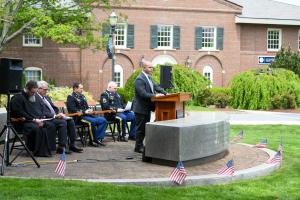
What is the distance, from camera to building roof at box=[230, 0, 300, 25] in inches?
1700

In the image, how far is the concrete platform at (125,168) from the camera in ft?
31.5

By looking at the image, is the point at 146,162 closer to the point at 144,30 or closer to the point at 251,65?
the point at 144,30

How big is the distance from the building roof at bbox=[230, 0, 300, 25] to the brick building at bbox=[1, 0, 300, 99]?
0.09 ft

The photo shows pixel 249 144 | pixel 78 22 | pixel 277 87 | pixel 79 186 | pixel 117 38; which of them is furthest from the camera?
pixel 117 38

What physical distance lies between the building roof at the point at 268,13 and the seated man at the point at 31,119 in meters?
32.4

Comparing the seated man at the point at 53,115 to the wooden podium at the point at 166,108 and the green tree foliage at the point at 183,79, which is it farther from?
the green tree foliage at the point at 183,79

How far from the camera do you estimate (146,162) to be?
11312mm

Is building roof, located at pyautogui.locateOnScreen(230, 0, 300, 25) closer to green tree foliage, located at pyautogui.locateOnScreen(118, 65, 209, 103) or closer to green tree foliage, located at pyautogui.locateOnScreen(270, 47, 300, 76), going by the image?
green tree foliage, located at pyautogui.locateOnScreen(270, 47, 300, 76)

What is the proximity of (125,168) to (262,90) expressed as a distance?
2488 cm

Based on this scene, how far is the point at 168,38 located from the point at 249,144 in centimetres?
2689

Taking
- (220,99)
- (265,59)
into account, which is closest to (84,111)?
(220,99)

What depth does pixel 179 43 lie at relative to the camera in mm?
41812

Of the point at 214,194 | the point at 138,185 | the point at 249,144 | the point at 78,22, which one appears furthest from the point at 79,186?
the point at 78,22

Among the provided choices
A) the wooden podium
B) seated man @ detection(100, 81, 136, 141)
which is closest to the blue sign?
seated man @ detection(100, 81, 136, 141)
